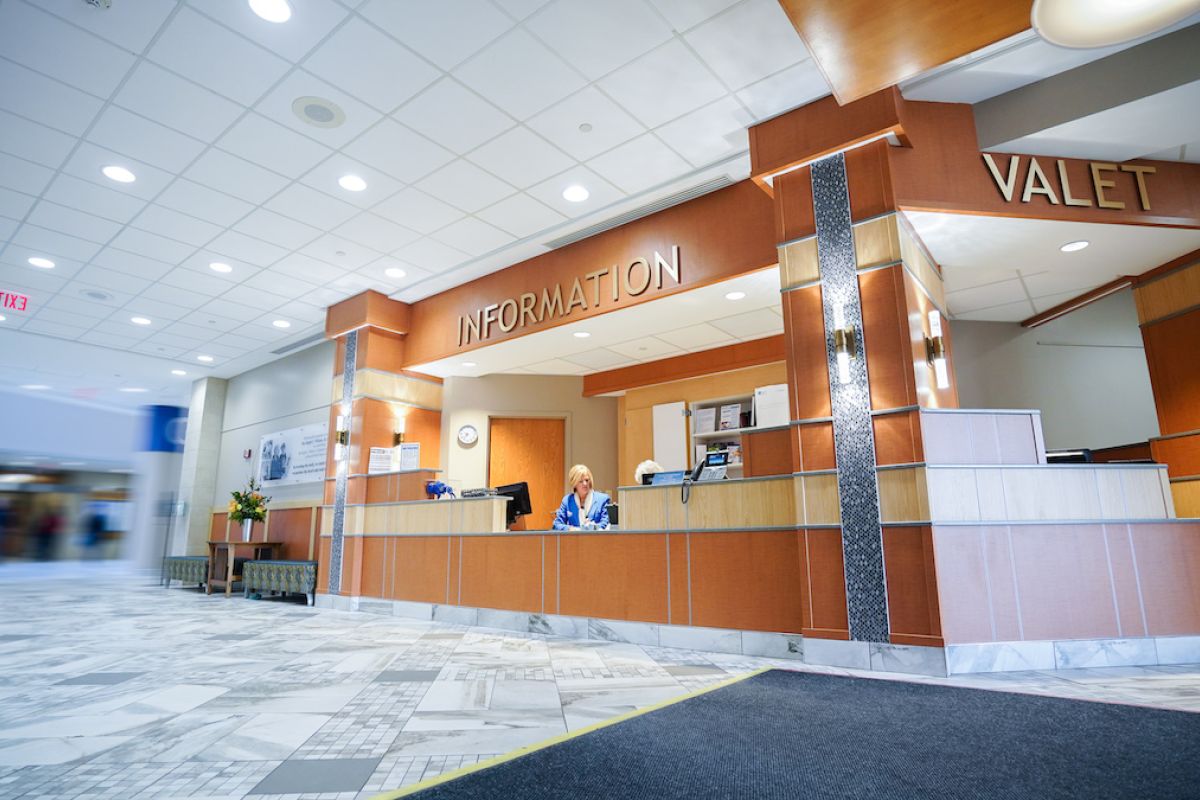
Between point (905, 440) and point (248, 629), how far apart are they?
19.7 ft

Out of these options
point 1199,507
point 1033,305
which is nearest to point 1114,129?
point 1033,305

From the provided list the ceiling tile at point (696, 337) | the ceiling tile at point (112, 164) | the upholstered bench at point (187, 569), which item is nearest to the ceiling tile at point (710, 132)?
the ceiling tile at point (696, 337)

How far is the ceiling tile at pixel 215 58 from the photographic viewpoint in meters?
3.99

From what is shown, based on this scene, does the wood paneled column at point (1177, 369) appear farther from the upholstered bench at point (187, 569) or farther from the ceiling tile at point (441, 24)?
the upholstered bench at point (187, 569)

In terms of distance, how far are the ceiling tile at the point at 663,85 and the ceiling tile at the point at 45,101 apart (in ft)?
13.1

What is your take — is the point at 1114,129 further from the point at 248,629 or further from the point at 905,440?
the point at 248,629

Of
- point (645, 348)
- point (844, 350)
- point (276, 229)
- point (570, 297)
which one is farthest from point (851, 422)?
point (276, 229)

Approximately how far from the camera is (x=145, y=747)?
97.0 inches

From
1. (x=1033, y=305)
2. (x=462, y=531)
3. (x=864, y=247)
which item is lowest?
(x=462, y=531)

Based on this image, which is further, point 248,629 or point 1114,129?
point 248,629

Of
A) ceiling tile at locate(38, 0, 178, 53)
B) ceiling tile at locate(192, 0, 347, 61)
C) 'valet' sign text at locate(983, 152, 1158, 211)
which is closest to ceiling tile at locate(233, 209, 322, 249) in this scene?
ceiling tile at locate(38, 0, 178, 53)

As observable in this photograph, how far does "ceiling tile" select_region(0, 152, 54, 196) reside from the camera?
5379 millimetres

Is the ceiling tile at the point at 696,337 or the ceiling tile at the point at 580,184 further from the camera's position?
the ceiling tile at the point at 696,337

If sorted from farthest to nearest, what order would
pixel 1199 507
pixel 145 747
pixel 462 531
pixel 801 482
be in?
pixel 462 531, pixel 1199 507, pixel 801 482, pixel 145 747
